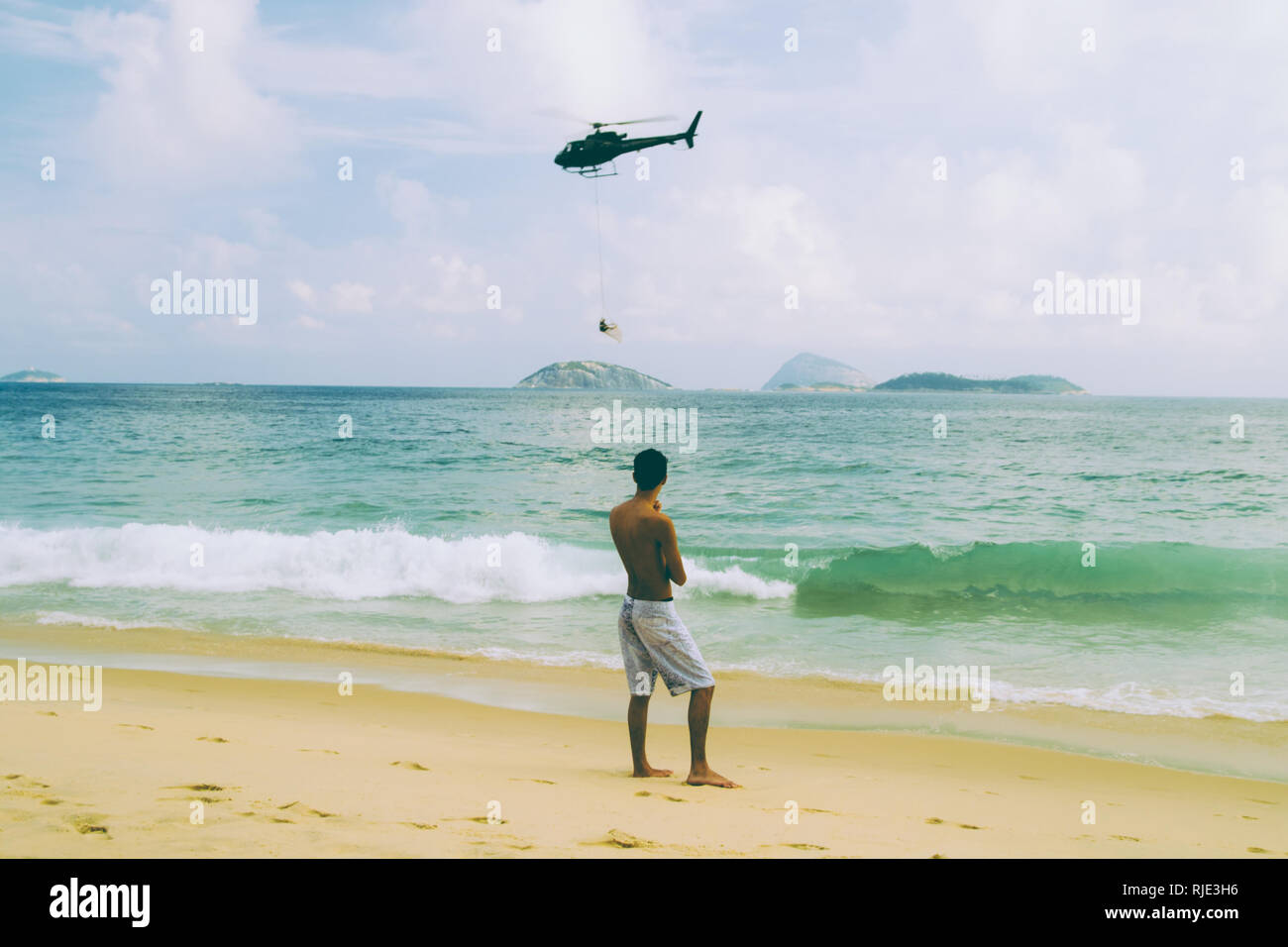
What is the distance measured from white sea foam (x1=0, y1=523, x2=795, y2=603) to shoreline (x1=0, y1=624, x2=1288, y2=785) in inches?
134

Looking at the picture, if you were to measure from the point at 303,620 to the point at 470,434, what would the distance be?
36838 millimetres

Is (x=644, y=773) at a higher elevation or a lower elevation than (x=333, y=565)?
lower

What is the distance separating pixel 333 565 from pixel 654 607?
12.4 m

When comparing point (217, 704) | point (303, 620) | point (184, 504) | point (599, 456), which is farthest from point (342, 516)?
point (599, 456)

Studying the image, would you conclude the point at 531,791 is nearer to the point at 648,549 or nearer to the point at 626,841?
the point at 626,841

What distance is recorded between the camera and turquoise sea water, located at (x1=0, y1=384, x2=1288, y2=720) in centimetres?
1092

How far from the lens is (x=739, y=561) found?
53.0 ft

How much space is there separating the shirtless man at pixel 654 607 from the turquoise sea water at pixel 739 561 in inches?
181

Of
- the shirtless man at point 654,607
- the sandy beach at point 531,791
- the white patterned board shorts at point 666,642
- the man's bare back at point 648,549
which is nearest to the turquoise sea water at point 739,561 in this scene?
the sandy beach at point 531,791

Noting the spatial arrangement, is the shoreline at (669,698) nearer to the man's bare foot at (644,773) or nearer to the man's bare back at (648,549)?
the man's bare foot at (644,773)

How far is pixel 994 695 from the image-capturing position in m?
8.82

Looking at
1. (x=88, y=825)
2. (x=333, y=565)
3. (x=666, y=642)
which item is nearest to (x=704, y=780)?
(x=666, y=642)

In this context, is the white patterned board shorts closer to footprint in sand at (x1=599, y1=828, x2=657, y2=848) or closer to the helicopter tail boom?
footprint in sand at (x1=599, y1=828, x2=657, y2=848)
